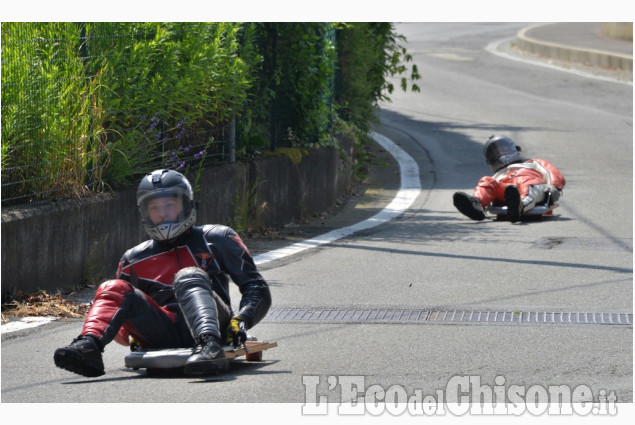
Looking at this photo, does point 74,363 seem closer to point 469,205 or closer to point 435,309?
point 435,309

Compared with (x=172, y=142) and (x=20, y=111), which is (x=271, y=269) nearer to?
(x=172, y=142)

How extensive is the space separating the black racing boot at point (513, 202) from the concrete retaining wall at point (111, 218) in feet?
7.59

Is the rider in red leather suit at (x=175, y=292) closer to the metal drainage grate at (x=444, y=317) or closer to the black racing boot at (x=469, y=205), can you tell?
the metal drainage grate at (x=444, y=317)

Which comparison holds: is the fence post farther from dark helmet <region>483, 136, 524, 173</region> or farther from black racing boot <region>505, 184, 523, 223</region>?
dark helmet <region>483, 136, 524, 173</region>

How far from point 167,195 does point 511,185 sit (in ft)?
23.8

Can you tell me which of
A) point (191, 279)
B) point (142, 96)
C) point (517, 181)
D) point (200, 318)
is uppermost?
point (142, 96)

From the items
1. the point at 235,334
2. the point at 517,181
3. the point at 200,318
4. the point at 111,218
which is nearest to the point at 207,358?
the point at 200,318

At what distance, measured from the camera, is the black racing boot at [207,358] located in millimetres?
5984

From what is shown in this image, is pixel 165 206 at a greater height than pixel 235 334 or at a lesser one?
greater

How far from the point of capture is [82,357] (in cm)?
593

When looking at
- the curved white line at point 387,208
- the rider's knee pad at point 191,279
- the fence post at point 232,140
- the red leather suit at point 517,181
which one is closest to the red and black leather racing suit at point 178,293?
the rider's knee pad at point 191,279

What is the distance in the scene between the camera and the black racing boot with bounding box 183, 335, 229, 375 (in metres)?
5.98
